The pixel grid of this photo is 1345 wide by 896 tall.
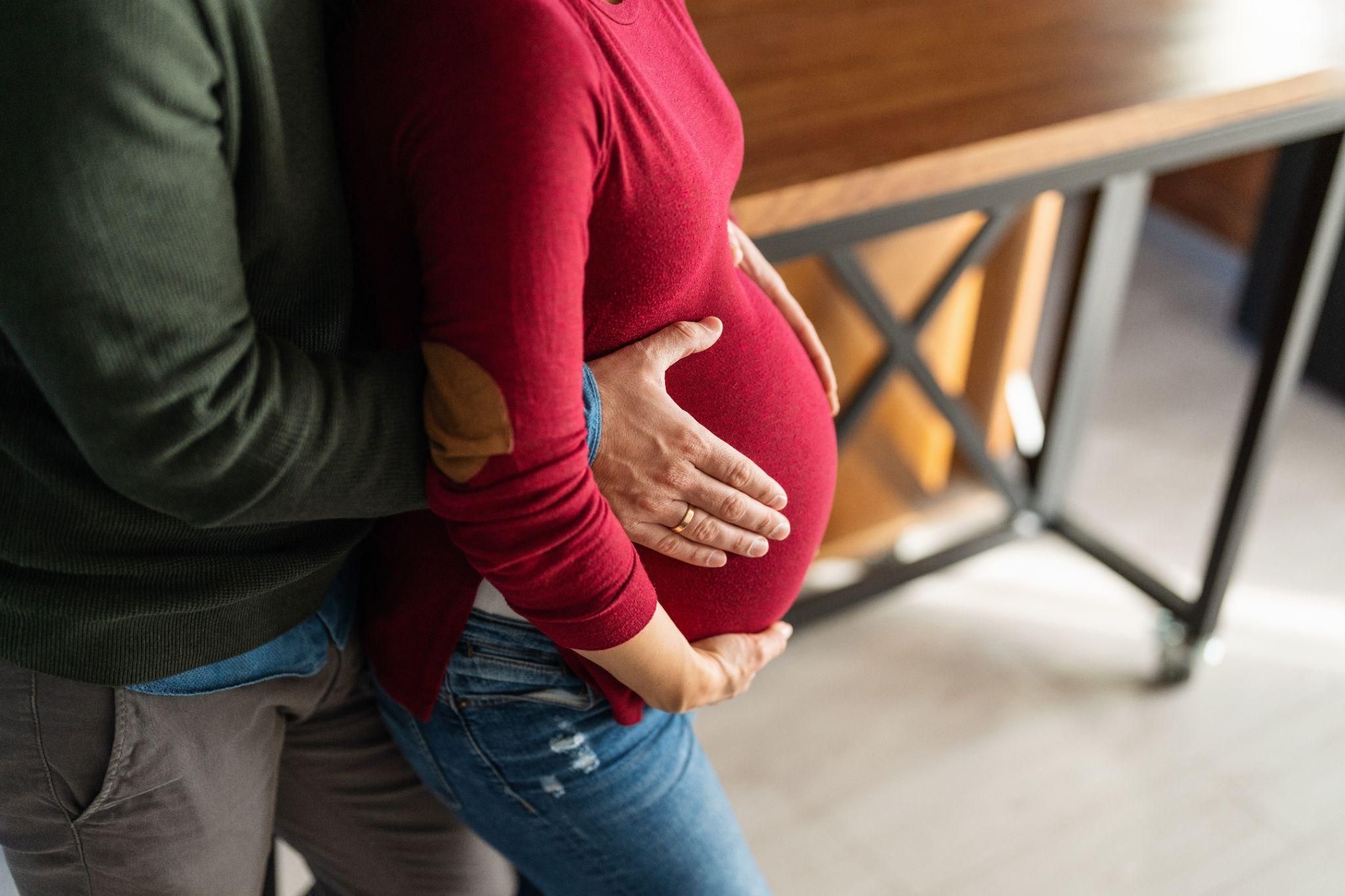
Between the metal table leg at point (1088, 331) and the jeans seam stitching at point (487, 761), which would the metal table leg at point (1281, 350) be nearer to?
the metal table leg at point (1088, 331)

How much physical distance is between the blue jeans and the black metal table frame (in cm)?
47

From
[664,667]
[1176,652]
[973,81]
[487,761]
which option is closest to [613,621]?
[664,667]

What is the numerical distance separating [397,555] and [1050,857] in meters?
1.07

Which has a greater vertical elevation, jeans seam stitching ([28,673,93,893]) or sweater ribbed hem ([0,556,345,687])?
sweater ribbed hem ([0,556,345,687])

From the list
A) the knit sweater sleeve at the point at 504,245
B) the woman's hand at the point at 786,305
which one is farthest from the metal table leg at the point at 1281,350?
the knit sweater sleeve at the point at 504,245

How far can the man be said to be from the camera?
1.56 feet

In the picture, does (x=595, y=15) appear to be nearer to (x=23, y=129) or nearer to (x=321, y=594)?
(x=23, y=129)

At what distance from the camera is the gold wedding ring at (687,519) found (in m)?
0.74

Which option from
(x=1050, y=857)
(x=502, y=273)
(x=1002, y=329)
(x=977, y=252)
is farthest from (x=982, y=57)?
(x=1050, y=857)

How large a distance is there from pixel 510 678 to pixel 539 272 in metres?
0.34

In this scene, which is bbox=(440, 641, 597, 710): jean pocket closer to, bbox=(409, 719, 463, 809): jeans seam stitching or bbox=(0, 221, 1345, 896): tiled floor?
bbox=(409, 719, 463, 809): jeans seam stitching

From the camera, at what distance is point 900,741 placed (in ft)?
5.42

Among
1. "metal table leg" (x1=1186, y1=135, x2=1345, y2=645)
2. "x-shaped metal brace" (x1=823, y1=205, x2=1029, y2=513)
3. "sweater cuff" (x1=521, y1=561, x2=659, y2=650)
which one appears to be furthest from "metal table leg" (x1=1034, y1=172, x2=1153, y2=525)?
Result: "sweater cuff" (x1=521, y1=561, x2=659, y2=650)

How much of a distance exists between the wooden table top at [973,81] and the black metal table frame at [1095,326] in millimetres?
41
